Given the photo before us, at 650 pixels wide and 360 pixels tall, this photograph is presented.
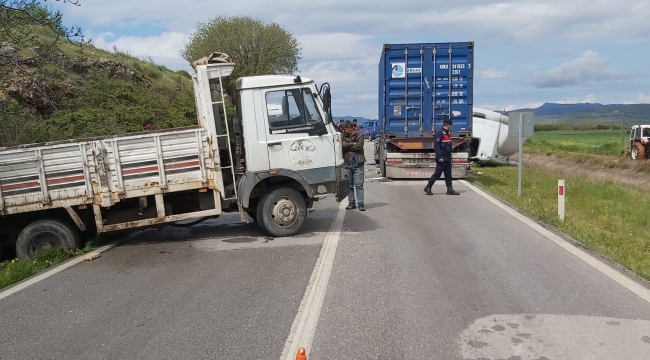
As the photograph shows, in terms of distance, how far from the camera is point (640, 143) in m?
30.0

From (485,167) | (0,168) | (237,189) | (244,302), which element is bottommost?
(485,167)

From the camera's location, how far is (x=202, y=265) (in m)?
8.09

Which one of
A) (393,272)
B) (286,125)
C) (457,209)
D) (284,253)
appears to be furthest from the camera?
(457,209)

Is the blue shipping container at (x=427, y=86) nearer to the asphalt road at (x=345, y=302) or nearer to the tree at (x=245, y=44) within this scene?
the asphalt road at (x=345, y=302)

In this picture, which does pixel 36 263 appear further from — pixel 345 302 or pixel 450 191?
pixel 450 191

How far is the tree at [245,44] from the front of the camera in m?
48.9

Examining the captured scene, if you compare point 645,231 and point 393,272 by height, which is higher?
point 393,272

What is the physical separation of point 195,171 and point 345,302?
4042 mm

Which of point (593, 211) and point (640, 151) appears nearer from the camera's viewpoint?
point (593, 211)

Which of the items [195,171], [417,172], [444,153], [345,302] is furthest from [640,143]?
[345,302]

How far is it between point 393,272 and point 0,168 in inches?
228

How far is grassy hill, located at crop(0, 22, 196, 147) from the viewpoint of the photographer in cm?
1545

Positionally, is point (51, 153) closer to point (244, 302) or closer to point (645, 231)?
point (244, 302)

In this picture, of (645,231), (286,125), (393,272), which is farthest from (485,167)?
(393,272)
